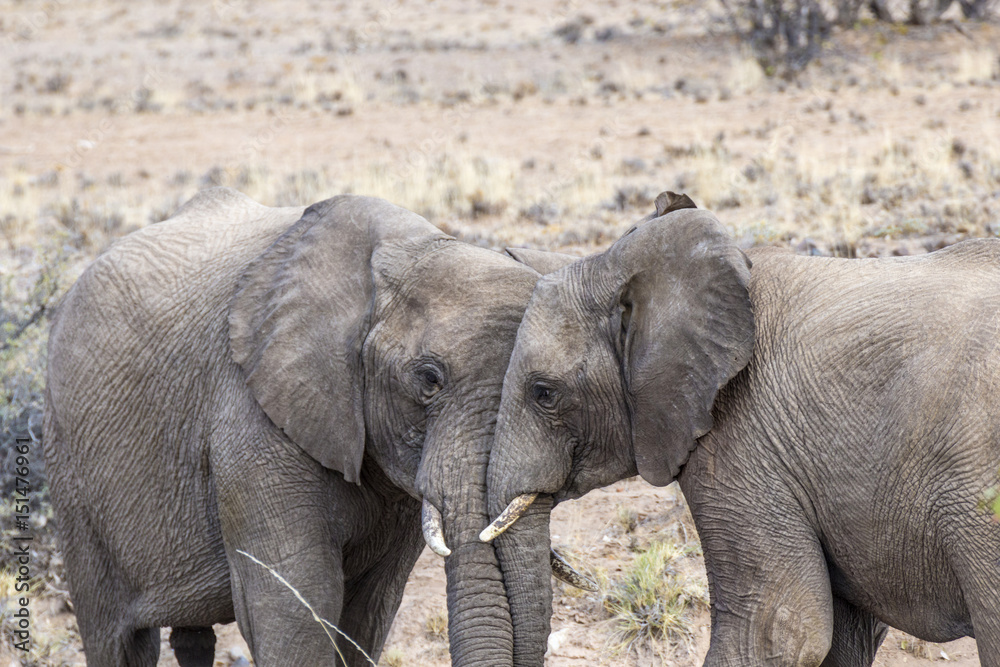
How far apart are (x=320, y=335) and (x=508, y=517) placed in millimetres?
1070

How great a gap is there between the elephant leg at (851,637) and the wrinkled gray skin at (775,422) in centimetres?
29

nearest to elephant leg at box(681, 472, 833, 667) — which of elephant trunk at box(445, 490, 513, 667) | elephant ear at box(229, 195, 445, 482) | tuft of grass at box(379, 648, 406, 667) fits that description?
elephant trunk at box(445, 490, 513, 667)

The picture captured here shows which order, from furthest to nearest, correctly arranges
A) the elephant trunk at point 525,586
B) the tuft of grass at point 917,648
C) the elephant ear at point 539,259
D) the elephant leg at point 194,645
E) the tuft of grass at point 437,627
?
the tuft of grass at point 437,627, the tuft of grass at point 917,648, the elephant leg at point 194,645, the elephant ear at point 539,259, the elephant trunk at point 525,586

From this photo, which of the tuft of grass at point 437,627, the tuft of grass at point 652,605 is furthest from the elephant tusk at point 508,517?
the tuft of grass at point 437,627

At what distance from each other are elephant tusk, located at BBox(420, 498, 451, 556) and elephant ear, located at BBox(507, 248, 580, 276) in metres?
1.22

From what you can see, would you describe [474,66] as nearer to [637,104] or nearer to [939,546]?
[637,104]

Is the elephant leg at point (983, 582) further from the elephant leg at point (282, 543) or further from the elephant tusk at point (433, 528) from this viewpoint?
the elephant leg at point (282, 543)

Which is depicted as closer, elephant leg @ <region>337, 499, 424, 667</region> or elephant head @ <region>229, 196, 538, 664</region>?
elephant head @ <region>229, 196, 538, 664</region>

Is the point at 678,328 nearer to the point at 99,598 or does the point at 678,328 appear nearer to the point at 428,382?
the point at 428,382

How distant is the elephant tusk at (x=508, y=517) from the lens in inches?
167

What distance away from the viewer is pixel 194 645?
6.07 m

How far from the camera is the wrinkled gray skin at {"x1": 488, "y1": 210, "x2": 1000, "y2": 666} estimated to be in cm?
388

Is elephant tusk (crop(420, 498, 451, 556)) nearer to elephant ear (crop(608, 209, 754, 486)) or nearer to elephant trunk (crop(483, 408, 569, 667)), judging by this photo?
elephant trunk (crop(483, 408, 569, 667))

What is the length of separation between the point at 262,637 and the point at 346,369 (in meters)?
1.14
